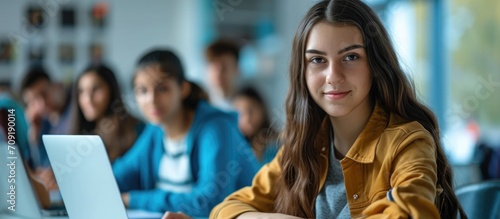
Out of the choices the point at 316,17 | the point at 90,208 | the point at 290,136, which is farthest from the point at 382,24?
the point at 90,208

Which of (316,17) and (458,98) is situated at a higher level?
(316,17)

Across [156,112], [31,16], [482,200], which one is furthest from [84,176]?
[31,16]

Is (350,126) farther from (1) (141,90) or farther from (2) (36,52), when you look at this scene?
(2) (36,52)

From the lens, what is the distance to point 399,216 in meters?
0.96

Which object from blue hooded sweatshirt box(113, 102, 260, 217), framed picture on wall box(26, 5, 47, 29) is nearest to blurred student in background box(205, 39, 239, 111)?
blue hooded sweatshirt box(113, 102, 260, 217)

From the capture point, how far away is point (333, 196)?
4.20 ft

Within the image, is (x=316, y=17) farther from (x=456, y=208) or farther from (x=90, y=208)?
(x=90, y=208)

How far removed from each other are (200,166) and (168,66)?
0.38 meters

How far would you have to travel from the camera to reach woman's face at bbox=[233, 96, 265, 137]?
3.72m

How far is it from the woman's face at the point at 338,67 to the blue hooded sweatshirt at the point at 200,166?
826 mm

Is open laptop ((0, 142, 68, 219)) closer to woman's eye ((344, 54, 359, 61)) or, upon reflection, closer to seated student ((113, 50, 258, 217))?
seated student ((113, 50, 258, 217))

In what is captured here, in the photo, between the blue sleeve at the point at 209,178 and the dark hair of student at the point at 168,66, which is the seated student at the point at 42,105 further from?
the blue sleeve at the point at 209,178

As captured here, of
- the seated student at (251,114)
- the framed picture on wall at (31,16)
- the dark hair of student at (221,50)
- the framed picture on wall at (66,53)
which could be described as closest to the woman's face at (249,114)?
the seated student at (251,114)

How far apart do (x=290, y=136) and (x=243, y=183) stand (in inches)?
33.4
